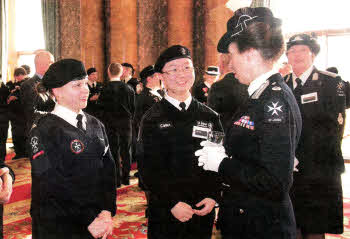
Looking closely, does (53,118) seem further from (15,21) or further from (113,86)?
(15,21)

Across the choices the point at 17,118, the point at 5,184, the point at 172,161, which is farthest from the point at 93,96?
the point at 5,184

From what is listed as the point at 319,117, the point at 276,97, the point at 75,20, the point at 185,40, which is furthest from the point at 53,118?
the point at 75,20

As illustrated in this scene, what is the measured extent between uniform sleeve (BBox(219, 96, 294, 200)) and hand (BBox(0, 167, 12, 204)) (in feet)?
3.28

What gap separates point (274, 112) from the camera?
4.20ft

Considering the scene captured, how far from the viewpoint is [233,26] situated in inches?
57.4

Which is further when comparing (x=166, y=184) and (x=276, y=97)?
(x=166, y=184)

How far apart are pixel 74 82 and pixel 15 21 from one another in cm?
1259

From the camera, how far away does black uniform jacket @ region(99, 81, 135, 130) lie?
16.6ft

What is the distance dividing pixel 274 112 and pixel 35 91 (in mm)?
4228

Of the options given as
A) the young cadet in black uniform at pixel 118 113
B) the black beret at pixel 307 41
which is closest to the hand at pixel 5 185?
the black beret at pixel 307 41

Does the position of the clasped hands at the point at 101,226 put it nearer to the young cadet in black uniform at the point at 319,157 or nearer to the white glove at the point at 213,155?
the white glove at the point at 213,155

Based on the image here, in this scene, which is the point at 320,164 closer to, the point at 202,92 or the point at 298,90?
the point at 298,90

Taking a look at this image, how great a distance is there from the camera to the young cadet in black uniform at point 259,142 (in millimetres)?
1260

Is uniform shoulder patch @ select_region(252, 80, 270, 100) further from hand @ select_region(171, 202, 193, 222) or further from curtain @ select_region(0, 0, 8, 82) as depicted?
curtain @ select_region(0, 0, 8, 82)
